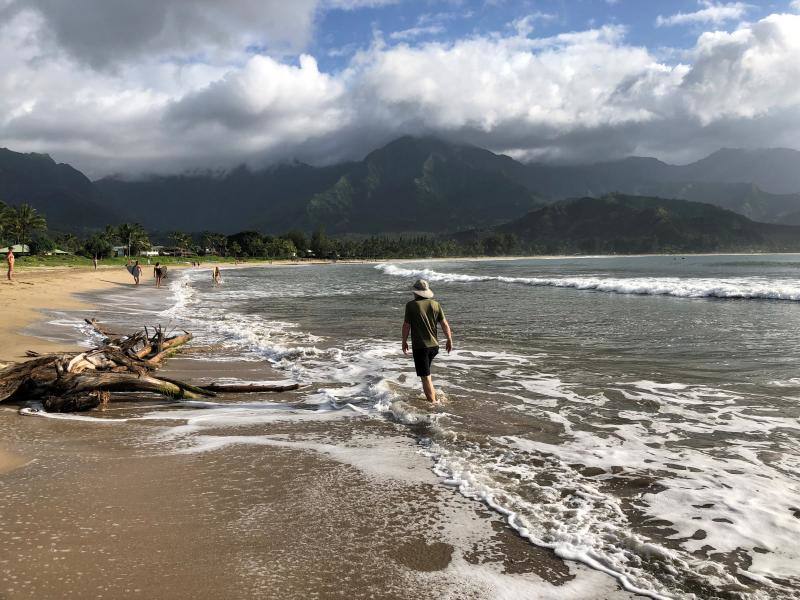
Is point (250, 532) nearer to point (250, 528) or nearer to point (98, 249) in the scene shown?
point (250, 528)

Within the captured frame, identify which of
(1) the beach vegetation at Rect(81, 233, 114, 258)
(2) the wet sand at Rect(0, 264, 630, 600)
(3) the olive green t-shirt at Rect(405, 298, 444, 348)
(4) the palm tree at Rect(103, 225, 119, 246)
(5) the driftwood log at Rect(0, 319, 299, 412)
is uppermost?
(4) the palm tree at Rect(103, 225, 119, 246)

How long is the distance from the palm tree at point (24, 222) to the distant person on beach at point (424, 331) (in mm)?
106274

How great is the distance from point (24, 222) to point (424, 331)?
109m

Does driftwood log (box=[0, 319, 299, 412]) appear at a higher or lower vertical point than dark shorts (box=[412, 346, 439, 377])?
lower

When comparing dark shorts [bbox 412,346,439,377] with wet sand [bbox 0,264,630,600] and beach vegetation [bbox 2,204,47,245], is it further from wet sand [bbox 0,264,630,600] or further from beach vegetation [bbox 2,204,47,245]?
beach vegetation [bbox 2,204,47,245]

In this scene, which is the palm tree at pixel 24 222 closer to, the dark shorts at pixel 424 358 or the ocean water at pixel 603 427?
the ocean water at pixel 603 427

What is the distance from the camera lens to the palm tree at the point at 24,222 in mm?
90000

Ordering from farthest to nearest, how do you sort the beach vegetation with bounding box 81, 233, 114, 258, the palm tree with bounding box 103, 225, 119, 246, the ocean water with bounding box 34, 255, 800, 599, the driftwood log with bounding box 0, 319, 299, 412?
the palm tree with bounding box 103, 225, 119, 246, the beach vegetation with bounding box 81, 233, 114, 258, the driftwood log with bounding box 0, 319, 299, 412, the ocean water with bounding box 34, 255, 800, 599

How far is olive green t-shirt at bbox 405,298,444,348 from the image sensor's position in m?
8.16

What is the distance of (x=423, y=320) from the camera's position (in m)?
8.23

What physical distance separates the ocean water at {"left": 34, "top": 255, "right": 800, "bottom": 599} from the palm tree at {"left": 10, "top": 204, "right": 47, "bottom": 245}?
321 feet

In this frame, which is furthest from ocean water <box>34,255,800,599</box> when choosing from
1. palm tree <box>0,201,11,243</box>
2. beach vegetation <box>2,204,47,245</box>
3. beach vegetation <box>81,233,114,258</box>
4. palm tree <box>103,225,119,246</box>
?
Result: palm tree <box>103,225,119,246</box>

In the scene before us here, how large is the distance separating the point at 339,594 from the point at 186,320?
58.0 feet

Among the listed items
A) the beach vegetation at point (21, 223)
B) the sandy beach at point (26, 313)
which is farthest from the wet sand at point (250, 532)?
the beach vegetation at point (21, 223)
